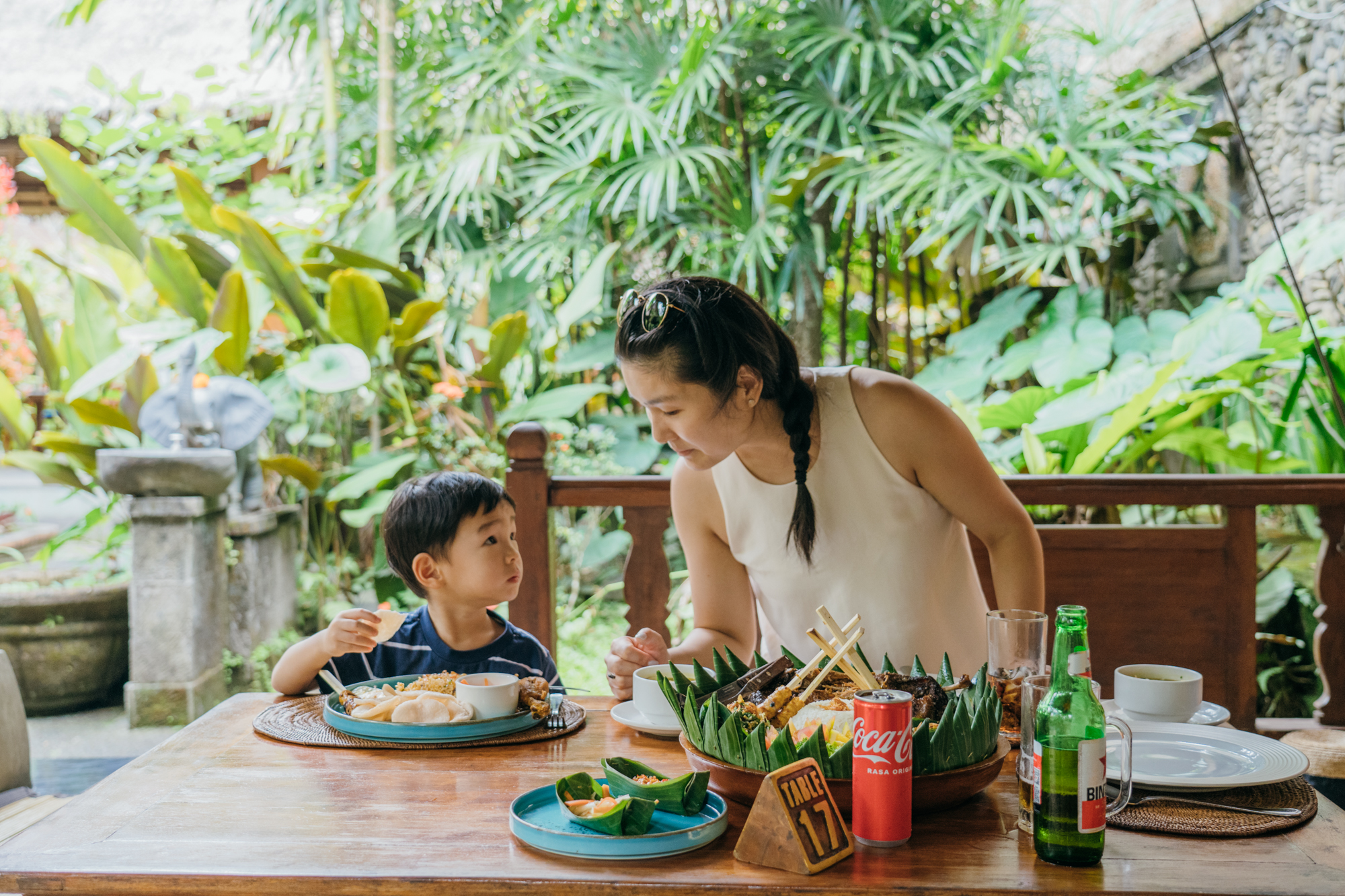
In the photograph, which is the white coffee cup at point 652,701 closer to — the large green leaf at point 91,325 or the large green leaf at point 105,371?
the large green leaf at point 105,371

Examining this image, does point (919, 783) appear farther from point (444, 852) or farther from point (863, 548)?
point (863, 548)

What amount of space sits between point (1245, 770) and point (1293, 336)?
2.18m

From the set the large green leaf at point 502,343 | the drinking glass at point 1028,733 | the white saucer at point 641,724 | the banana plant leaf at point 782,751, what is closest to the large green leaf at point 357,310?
the large green leaf at point 502,343

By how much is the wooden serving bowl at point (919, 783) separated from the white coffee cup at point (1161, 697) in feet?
0.92

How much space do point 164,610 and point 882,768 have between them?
11.6 ft

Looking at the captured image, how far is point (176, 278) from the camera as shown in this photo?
423 centimetres

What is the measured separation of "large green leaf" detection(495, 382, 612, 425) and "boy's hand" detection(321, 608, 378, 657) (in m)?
2.66

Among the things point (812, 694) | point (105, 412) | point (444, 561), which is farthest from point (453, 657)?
point (105, 412)

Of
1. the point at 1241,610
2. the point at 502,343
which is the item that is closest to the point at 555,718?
the point at 1241,610

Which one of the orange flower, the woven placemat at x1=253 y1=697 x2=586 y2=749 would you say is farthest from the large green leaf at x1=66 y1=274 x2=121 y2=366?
the woven placemat at x1=253 y1=697 x2=586 y2=749

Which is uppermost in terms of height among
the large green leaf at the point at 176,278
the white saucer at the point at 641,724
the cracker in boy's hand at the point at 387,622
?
the large green leaf at the point at 176,278

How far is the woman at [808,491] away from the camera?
1.42m

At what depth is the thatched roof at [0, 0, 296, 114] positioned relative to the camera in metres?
6.55

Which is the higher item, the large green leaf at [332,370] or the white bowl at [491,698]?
the large green leaf at [332,370]
